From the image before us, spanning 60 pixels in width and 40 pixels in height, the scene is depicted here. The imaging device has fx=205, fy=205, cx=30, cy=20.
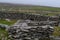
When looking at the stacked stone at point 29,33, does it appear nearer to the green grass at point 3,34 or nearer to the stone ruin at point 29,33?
the stone ruin at point 29,33

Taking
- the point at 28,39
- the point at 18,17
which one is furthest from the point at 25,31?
the point at 18,17

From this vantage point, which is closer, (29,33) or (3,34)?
(29,33)

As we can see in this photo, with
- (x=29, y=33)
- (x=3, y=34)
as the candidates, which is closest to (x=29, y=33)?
(x=29, y=33)

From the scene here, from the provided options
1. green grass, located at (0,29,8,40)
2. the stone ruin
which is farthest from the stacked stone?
green grass, located at (0,29,8,40)

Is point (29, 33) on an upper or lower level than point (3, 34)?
upper

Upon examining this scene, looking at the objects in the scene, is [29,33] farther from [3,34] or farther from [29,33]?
[3,34]

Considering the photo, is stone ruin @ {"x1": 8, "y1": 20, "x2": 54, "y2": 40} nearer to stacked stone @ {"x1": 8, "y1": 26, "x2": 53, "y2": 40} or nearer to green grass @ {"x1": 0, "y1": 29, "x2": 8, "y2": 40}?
stacked stone @ {"x1": 8, "y1": 26, "x2": 53, "y2": 40}

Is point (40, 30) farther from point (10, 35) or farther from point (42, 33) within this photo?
point (10, 35)

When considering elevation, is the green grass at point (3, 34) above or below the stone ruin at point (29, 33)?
below

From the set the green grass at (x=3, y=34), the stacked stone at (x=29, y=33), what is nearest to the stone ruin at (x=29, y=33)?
the stacked stone at (x=29, y=33)
